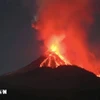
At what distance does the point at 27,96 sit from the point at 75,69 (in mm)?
49357

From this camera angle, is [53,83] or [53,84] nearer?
[53,84]

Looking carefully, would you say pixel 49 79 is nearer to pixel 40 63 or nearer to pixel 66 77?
pixel 66 77

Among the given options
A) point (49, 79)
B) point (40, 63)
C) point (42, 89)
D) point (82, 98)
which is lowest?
point (82, 98)

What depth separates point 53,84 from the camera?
16075cm

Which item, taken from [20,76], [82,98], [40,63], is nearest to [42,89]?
[82,98]

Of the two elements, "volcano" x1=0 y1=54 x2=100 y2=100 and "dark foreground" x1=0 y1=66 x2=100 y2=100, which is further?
"volcano" x1=0 y1=54 x2=100 y2=100

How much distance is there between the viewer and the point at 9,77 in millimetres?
177375

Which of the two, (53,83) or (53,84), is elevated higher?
(53,83)

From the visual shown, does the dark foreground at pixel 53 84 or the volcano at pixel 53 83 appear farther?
the volcano at pixel 53 83

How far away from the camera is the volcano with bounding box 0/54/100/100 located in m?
140

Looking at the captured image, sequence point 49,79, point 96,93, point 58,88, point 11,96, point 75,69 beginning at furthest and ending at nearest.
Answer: point 75,69, point 49,79, point 58,88, point 96,93, point 11,96

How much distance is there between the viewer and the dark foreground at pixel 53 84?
13638 cm

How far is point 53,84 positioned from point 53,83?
1.28 meters

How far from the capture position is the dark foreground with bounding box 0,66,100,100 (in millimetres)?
136375
